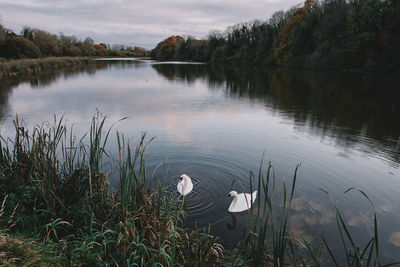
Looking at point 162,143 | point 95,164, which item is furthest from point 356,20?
point 95,164

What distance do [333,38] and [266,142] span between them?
3840cm

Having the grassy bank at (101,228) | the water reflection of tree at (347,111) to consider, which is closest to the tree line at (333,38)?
the water reflection of tree at (347,111)

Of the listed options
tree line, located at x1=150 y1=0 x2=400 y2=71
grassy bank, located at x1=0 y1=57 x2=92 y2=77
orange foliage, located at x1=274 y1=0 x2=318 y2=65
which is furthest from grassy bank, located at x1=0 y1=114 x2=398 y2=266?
orange foliage, located at x1=274 y1=0 x2=318 y2=65

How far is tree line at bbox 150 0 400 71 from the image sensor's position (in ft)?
112

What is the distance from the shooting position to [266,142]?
29.2ft

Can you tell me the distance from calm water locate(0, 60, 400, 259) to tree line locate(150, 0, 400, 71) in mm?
21671

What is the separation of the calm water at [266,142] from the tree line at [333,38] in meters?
21.7

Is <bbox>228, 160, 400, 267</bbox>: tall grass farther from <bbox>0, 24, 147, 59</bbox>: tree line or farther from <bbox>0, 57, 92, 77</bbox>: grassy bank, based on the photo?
<bbox>0, 24, 147, 59</bbox>: tree line

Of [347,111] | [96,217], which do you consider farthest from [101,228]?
[347,111]

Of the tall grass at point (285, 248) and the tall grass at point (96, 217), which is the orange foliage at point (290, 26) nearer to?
the tall grass at point (285, 248)

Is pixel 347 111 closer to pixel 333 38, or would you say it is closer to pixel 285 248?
pixel 285 248

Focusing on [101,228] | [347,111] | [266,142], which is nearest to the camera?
[101,228]

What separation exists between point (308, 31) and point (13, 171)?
48.7 metres

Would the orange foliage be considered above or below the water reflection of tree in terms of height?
above
